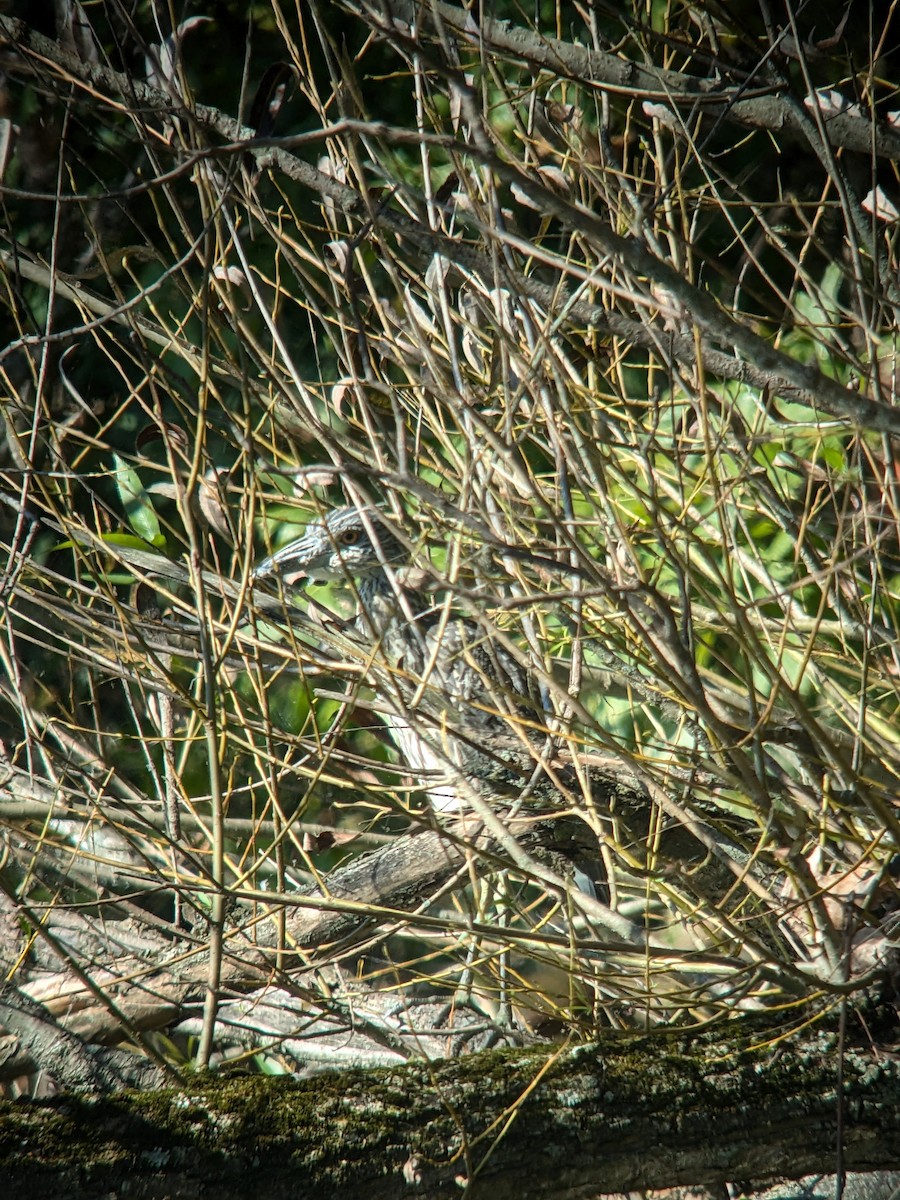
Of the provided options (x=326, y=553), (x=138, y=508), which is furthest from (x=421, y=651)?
(x=138, y=508)

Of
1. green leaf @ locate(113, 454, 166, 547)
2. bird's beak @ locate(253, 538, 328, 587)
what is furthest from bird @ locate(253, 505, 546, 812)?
green leaf @ locate(113, 454, 166, 547)

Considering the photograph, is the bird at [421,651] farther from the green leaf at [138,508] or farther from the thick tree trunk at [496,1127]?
the thick tree trunk at [496,1127]

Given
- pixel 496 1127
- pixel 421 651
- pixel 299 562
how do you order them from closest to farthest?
pixel 496 1127, pixel 299 562, pixel 421 651

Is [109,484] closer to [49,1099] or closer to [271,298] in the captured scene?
[271,298]

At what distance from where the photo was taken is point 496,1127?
1169 millimetres

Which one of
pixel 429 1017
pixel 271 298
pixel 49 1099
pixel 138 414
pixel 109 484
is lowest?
pixel 429 1017

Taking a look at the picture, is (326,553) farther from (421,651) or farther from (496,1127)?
(496,1127)

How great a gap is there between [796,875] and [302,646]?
93 cm

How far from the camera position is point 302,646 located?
1754 millimetres

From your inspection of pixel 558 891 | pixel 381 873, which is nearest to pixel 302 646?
pixel 381 873

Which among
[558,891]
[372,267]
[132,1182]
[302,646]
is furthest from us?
[372,267]

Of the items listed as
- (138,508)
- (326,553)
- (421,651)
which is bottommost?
(421,651)

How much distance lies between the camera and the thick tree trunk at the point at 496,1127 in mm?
1030

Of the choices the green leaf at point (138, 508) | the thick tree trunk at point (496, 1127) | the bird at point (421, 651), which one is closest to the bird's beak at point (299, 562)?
the bird at point (421, 651)
